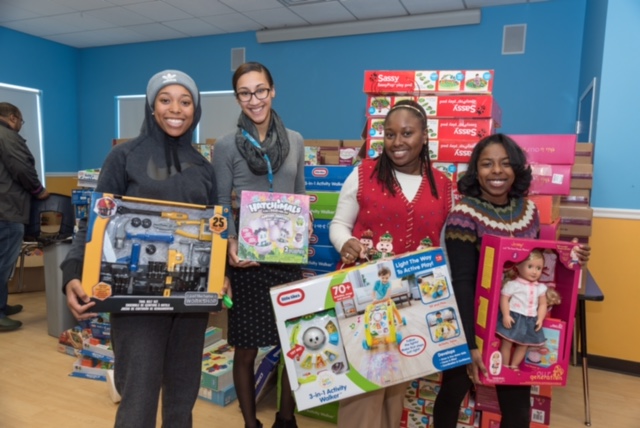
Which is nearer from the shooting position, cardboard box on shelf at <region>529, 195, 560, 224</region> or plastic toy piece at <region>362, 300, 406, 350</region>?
plastic toy piece at <region>362, 300, 406, 350</region>

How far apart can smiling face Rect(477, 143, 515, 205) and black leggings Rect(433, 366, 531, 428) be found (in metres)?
0.62

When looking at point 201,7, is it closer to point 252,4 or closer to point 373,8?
point 252,4

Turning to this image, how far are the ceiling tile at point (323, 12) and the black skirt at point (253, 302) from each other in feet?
12.2

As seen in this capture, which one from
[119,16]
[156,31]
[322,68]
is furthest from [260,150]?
[156,31]

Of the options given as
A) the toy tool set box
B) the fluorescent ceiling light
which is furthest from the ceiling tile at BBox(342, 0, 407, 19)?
the toy tool set box

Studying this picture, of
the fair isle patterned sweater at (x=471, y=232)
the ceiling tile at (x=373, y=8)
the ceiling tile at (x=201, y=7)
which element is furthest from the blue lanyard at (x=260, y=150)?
the ceiling tile at (x=201, y=7)

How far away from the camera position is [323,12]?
4840 millimetres

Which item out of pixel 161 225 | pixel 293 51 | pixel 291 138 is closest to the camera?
pixel 161 225

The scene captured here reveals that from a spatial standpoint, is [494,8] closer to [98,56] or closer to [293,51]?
[293,51]

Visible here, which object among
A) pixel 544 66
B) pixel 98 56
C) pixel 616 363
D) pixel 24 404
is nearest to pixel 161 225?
pixel 24 404

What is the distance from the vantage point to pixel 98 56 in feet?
21.9

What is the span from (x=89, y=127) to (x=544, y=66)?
249 inches

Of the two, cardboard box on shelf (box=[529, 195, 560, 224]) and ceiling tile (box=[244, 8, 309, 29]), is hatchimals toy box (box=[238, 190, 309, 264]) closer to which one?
cardboard box on shelf (box=[529, 195, 560, 224])

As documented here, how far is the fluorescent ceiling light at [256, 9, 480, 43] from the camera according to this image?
459 centimetres
